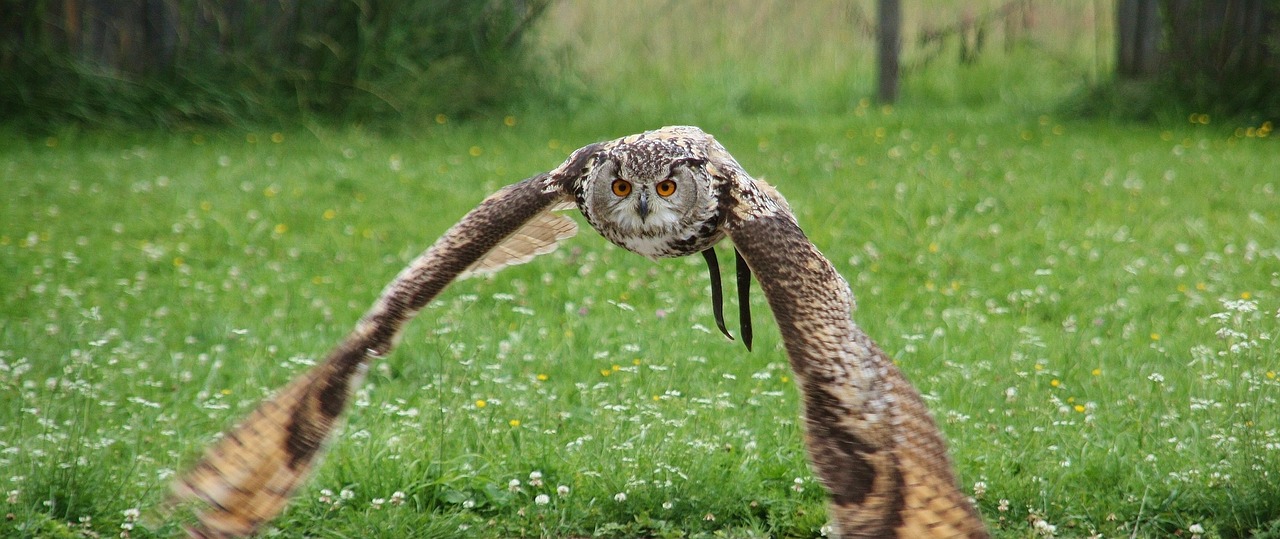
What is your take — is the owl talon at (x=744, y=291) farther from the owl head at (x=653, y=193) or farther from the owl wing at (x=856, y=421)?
the owl wing at (x=856, y=421)

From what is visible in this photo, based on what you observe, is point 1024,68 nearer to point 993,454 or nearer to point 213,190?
point 213,190

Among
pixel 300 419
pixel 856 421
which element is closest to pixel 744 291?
pixel 856 421

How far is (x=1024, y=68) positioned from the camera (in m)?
13.1

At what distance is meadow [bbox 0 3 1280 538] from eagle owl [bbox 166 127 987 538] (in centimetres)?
120

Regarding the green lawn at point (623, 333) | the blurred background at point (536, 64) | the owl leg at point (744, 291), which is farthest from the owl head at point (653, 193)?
the blurred background at point (536, 64)

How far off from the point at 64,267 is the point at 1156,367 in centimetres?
587

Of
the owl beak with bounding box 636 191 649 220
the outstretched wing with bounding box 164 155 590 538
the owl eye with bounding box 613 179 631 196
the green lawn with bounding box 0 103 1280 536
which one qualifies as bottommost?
the green lawn with bounding box 0 103 1280 536

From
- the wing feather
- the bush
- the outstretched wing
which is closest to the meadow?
the bush

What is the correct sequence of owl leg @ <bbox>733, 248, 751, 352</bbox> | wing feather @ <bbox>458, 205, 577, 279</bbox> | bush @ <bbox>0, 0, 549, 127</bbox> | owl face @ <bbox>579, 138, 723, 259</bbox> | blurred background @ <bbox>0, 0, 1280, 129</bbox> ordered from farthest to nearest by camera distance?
blurred background @ <bbox>0, 0, 1280, 129</bbox>
bush @ <bbox>0, 0, 549, 127</bbox>
wing feather @ <bbox>458, 205, 577, 279</bbox>
owl leg @ <bbox>733, 248, 751, 352</bbox>
owl face @ <bbox>579, 138, 723, 259</bbox>

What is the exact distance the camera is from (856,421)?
2605mm

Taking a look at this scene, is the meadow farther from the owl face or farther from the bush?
the owl face

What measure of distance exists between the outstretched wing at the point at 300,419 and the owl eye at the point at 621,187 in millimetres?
151

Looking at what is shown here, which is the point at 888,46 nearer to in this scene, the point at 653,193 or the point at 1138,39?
the point at 1138,39

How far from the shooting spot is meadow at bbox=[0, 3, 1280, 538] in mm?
4188
